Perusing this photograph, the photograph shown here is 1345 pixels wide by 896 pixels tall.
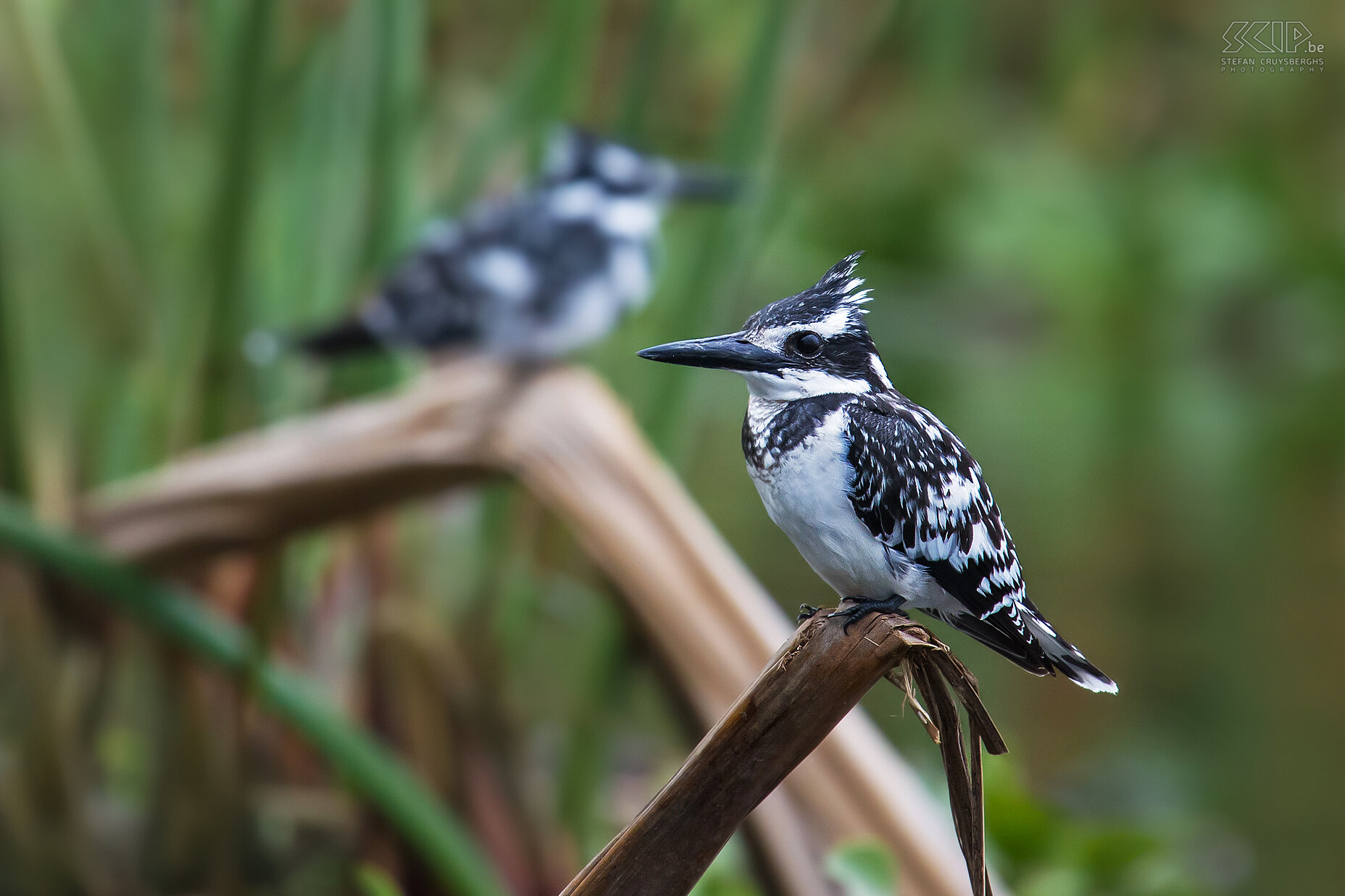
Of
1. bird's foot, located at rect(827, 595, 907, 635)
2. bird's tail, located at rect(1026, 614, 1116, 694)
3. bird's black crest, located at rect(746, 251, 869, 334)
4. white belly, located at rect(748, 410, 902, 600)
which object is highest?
bird's black crest, located at rect(746, 251, 869, 334)

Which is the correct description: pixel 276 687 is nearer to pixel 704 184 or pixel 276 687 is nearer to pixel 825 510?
pixel 825 510

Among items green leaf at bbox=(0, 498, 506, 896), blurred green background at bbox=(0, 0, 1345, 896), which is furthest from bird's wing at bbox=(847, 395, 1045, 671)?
green leaf at bbox=(0, 498, 506, 896)

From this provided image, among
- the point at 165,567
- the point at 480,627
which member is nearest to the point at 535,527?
the point at 480,627

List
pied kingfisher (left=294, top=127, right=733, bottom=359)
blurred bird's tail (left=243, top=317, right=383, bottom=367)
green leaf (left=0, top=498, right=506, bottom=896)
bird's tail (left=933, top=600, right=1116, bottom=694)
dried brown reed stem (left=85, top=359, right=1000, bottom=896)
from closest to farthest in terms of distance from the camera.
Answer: bird's tail (left=933, top=600, right=1116, bottom=694), dried brown reed stem (left=85, top=359, right=1000, bottom=896), green leaf (left=0, top=498, right=506, bottom=896), blurred bird's tail (left=243, top=317, right=383, bottom=367), pied kingfisher (left=294, top=127, right=733, bottom=359)

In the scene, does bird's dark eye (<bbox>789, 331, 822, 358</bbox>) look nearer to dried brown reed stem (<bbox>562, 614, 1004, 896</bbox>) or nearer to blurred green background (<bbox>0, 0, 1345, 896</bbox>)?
dried brown reed stem (<bbox>562, 614, 1004, 896</bbox>)

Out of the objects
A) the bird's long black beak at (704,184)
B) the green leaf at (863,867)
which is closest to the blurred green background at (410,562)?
the bird's long black beak at (704,184)

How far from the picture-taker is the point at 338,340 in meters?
1.31

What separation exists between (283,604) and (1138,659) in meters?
1.53

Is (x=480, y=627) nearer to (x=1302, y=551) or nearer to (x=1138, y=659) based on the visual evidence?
(x=1138, y=659)

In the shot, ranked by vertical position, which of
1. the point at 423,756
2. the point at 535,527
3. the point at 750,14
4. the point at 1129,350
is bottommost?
the point at 1129,350

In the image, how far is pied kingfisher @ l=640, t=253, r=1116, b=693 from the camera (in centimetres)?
54

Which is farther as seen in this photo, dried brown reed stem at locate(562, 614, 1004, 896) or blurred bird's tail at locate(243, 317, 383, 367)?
blurred bird's tail at locate(243, 317, 383, 367)

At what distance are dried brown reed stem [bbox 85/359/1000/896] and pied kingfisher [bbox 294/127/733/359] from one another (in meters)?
0.29

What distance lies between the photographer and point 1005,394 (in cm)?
395
